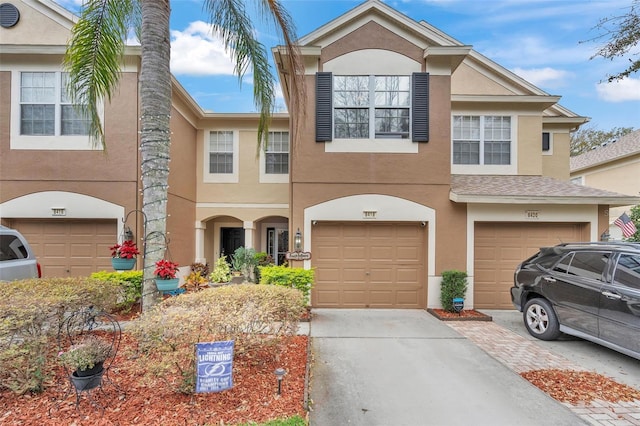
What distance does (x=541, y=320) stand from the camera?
6117mm

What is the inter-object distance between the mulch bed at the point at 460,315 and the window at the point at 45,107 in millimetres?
10312

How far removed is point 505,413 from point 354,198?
5464 mm

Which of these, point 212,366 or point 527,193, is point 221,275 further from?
point 527,193

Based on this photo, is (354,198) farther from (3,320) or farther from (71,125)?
(71,125)

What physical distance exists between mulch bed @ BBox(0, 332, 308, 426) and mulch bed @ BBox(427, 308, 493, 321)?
15.2 ft

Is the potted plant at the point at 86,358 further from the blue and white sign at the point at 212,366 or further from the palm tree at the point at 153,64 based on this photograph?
the palm tree at the point at 153,64

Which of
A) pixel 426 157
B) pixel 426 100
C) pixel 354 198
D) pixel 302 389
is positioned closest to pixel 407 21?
pixel 426 100

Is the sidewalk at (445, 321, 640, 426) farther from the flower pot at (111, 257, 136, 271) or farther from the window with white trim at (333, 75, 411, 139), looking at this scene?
the flower pot at (111, 257, 136, 271)

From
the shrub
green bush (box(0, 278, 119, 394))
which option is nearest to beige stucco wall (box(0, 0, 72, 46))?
the shrub

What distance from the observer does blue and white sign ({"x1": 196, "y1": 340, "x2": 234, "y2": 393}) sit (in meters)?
3.30

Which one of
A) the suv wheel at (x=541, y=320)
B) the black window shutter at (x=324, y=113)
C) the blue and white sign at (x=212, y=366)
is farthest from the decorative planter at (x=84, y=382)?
the suv wheel at (x=541, y=320)

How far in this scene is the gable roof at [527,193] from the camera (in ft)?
25.7

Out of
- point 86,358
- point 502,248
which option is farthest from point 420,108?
point 86,358

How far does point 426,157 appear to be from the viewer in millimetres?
8297
